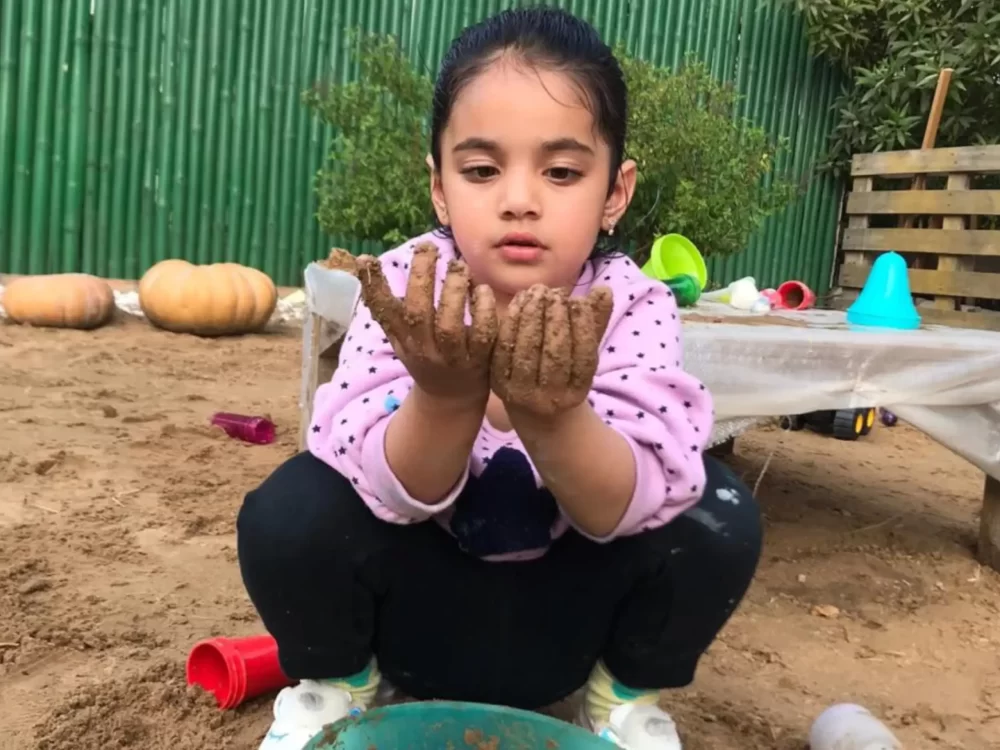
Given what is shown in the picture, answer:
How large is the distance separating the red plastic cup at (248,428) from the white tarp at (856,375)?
1.48 metres

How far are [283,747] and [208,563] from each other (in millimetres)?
975

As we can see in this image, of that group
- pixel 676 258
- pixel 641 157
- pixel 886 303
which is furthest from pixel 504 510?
pixel 641 157

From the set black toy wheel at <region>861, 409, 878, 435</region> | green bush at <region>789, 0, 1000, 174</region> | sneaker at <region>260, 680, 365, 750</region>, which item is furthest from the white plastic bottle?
green bush at <region>789, 0, 1000, 174</region>

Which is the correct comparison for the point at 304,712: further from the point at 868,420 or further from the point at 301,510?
the point at 868,420

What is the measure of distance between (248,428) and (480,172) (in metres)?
2.10

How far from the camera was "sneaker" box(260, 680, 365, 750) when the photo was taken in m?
1.24

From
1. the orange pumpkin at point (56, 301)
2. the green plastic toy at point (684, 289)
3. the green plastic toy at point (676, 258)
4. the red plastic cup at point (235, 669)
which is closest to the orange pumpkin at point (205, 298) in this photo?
the orange pumpkin at point (56, 301)

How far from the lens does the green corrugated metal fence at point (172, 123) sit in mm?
5289

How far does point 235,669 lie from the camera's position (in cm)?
150

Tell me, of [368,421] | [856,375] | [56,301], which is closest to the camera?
[368,421]

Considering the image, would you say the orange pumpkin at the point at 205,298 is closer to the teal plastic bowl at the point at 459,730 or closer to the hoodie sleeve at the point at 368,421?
the hoodie sleeve at the point at 368,421

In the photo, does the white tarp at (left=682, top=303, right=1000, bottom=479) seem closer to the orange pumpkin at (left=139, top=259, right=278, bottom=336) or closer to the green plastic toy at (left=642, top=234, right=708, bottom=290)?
the green plastic toy at (left=642, top=234, right=708, bottom=290)

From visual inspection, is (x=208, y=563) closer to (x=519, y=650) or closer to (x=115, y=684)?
(x=115, y=684)

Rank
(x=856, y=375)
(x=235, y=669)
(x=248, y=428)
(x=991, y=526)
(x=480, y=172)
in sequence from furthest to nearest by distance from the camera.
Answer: (x=248, y=428) < (x=991, y=526) < (x=856, y=375) < (x=235, y=669) < (x=480, y=172)
